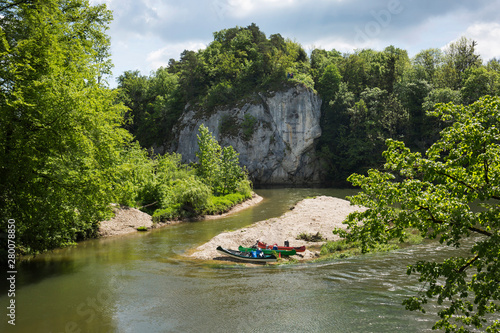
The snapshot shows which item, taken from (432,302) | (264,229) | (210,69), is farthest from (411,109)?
(432,302)

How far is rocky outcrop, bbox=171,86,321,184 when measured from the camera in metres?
65.7

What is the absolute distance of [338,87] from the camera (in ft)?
231

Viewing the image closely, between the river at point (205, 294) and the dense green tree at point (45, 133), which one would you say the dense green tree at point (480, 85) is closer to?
the river at point (205, 294)

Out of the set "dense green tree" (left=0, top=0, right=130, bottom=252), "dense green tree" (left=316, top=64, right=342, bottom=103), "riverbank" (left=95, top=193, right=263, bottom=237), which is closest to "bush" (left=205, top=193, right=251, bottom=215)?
"riverbank" (left=95, top=193, right=263, bottom=237)

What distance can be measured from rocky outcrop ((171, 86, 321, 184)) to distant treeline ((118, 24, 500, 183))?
2428 millimetres

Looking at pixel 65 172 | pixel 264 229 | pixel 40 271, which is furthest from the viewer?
pixel 264 229

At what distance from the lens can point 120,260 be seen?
21031 mm

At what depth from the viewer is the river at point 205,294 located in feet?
41.4

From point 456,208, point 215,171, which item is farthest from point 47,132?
point 215,171

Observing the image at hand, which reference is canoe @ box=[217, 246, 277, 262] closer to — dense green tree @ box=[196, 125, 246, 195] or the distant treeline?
dense green tree @ box=[196, 125, 246, 195]

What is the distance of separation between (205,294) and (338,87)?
62.5m

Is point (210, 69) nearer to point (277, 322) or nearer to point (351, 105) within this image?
point (351, 105)

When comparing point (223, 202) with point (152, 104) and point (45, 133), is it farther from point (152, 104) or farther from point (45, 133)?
point (152, 104)

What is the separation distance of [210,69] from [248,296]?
215ft
